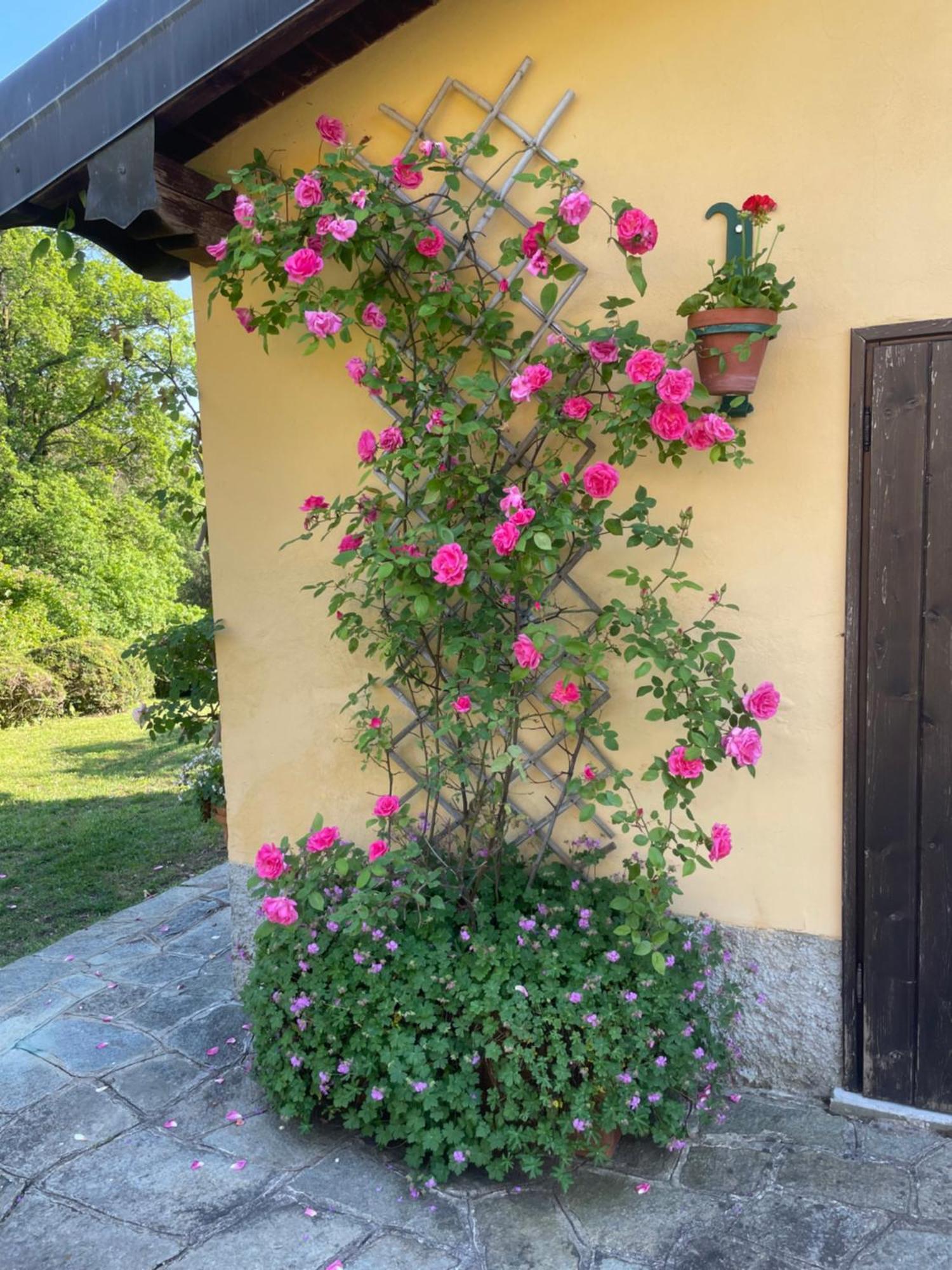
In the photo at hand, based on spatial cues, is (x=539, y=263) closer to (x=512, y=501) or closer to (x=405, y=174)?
(x=405, y=174)

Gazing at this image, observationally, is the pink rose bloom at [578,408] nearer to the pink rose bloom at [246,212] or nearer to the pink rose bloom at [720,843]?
the pink rose bloom at [246,212]

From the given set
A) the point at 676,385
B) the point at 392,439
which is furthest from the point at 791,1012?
the point at 392,439

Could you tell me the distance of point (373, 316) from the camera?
257 cm

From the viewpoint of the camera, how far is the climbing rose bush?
222cm

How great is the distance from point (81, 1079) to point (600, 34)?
3373 mm

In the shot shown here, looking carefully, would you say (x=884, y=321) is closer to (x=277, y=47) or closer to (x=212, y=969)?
(x=277, y=47)

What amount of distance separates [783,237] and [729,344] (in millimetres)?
366

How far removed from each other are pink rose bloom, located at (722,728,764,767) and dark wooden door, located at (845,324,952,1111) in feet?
1.22

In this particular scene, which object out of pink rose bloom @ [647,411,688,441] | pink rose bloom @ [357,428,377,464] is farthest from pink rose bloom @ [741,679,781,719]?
pink rose bloom @ [357,428,377,464]

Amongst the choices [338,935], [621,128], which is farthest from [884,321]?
[338,935]

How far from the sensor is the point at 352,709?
3.00m

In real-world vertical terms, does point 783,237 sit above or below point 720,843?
Result: above

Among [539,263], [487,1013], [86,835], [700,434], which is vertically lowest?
[86,835]

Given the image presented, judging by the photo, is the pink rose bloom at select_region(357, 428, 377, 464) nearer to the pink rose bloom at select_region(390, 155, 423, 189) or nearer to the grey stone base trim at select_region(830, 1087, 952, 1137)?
the pink rose bloom at select_region(390, 155, 423, 189)
